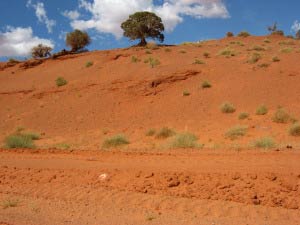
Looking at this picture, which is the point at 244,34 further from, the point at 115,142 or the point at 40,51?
the point at 115,142

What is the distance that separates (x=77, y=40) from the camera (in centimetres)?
4566

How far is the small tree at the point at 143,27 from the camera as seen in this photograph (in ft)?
136

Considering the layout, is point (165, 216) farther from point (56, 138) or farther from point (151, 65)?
point (151, 65)

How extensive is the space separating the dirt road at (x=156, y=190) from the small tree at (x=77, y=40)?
36082 millimetres

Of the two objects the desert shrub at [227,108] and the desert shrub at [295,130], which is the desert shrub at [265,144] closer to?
the desert shrub at [295,130]

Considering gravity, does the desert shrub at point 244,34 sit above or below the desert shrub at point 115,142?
above

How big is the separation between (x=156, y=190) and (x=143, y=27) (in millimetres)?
35207

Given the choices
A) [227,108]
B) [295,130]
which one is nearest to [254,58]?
[227,108]

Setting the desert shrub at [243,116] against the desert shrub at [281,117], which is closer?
the desert shrub at [281,117]

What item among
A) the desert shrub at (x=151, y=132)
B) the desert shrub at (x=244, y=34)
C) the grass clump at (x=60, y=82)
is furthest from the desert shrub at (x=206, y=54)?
the desert shrub at (x=244, y=34)

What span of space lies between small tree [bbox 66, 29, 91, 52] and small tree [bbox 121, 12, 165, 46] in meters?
6.06

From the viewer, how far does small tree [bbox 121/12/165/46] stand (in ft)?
136

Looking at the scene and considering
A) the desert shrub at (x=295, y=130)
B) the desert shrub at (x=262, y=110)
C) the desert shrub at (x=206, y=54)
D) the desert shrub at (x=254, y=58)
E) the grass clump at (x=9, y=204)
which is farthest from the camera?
the desert shrub at (x=206, y=54)

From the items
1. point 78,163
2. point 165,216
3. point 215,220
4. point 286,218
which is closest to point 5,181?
point 78,163
